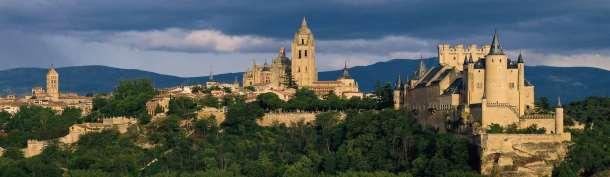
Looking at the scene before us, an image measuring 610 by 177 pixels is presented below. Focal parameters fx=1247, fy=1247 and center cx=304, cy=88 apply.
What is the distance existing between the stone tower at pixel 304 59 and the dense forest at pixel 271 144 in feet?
49.3

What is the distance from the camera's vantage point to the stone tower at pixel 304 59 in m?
122

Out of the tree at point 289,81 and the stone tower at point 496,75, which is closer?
the stone tower at point 496,75

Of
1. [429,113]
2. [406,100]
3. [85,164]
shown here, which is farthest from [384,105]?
[85,164]

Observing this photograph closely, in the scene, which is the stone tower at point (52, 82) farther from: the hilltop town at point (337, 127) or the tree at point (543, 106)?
the tree at point (543, 106)

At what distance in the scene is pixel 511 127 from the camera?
7219 cm

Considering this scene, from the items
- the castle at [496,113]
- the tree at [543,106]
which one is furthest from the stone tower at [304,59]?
the castle at [496,113]

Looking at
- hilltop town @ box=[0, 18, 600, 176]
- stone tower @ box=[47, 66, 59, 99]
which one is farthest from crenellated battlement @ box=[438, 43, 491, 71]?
stone tower @ box=[47, 66, 59, 99]

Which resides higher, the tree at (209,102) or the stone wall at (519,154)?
the tree at (209,102)

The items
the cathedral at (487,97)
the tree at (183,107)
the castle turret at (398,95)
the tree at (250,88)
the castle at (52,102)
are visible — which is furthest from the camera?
the castle at (52,102)

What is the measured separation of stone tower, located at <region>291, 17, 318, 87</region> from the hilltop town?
5069mm

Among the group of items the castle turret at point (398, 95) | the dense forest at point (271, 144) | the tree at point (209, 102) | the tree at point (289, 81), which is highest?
the tree at point (289, 81)

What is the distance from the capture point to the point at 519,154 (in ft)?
230

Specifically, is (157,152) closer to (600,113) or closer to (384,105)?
(384,105)

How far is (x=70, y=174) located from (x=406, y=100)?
2441cm
